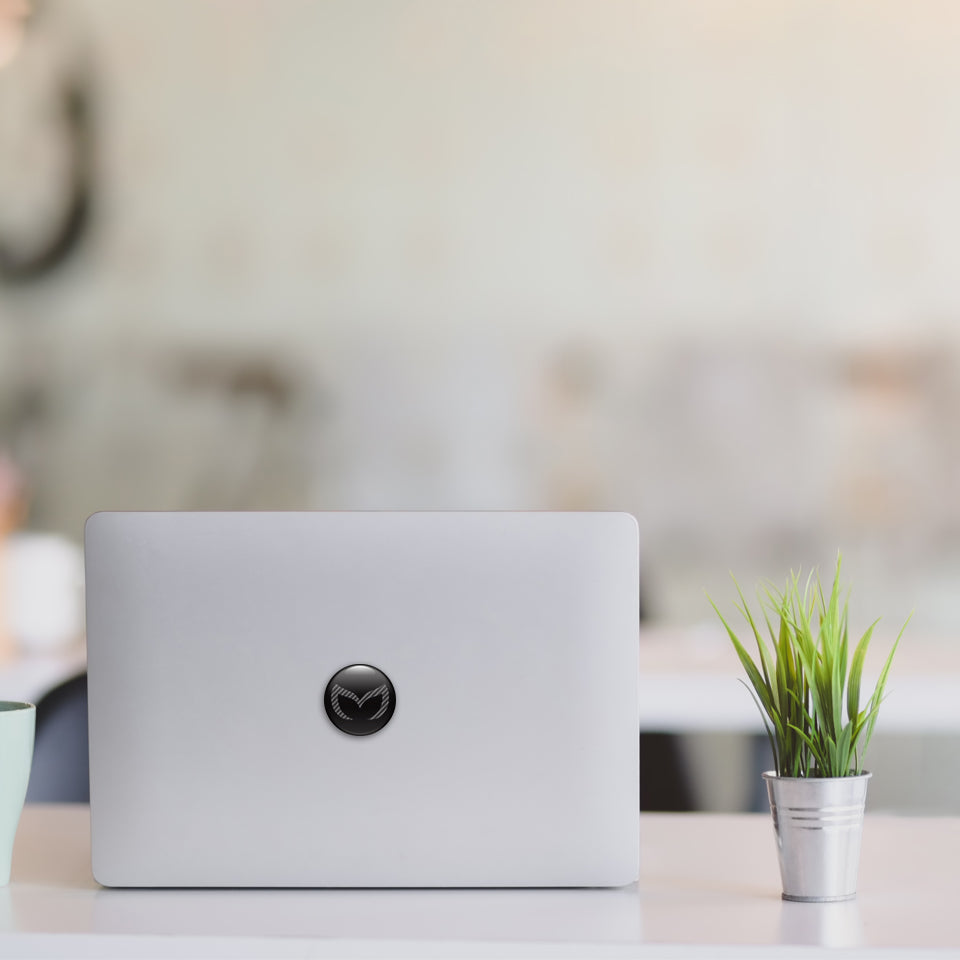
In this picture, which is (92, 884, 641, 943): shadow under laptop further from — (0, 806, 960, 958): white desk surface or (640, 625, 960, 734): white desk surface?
(640, 625, 960, 734): white desk surface

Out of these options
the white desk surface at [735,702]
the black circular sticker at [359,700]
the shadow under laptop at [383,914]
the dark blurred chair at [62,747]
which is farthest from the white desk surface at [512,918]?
the white desk surface at [735,702]

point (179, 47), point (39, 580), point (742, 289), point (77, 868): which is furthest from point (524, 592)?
point (179, 47)

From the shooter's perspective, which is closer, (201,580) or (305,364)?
(201,580)

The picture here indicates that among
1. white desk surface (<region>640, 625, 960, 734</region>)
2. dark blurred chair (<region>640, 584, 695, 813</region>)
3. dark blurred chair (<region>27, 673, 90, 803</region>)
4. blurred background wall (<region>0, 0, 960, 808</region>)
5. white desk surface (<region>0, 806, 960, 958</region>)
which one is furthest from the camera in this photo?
blurred background wall (<region>0, 0, 960, 808</region>)

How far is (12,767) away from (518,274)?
8.30 ft

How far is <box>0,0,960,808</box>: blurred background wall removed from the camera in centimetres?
312

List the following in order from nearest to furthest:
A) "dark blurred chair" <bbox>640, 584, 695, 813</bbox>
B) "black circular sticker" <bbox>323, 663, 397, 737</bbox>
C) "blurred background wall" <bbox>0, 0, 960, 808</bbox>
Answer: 1. "black circular sticker" <bbox>323, 663, 397, 737</bbox>
2. "dark blurred chair" <bbox>640, 584, 695, 813</bbox>
3. "blurred background wall" <bbox>0, 0, 960, 808</bbox>

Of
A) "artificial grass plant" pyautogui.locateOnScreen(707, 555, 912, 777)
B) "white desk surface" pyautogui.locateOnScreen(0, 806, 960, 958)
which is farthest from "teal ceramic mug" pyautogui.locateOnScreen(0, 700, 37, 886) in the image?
"artificial grass plant" pyautogui.locateOnScreen(707, 555, 912, 777)

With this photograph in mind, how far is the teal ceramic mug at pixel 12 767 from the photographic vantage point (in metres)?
0.79

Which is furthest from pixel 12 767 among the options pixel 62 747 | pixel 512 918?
pixel 62 747

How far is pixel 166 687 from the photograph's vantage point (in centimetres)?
77

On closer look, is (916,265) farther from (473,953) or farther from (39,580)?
(473,953)

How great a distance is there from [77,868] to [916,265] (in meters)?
2.78

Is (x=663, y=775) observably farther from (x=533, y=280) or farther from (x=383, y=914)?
(x=383, y=914)
